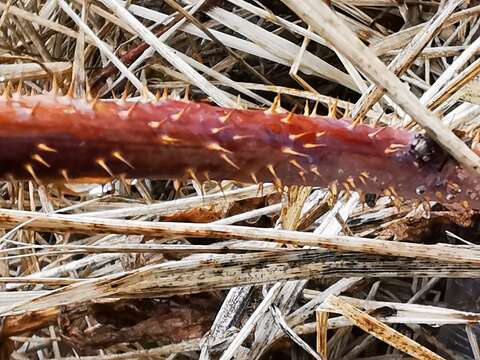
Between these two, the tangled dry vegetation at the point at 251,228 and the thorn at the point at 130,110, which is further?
the tangled dry vegetation at the point at 251,228

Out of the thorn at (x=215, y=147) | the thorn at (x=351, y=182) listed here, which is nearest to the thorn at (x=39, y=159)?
the thorn at (x=215, y=147)

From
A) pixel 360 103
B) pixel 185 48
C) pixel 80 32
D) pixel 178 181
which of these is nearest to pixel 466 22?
pixel 360 103

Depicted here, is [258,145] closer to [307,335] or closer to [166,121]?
[166,121]

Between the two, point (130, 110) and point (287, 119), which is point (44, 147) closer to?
point (130, 110)

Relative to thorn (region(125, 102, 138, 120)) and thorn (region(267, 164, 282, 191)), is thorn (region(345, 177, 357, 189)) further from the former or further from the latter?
thorn (region(125, 102, 138, 120))

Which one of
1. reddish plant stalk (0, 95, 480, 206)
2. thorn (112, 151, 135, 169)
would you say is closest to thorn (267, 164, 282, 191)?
reddish plant stalk (0, 95, 480, 206)

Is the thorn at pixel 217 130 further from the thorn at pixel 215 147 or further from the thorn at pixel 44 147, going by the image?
the thorn at pixel 44 147
